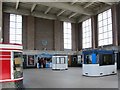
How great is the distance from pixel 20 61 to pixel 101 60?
8576mm

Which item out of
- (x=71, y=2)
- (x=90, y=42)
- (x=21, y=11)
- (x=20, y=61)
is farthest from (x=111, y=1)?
(x=20, y=61)

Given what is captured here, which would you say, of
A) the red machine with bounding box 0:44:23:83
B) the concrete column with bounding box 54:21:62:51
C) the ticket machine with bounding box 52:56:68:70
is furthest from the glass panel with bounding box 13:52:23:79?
the concrete column with bounding box 54:21:62:51

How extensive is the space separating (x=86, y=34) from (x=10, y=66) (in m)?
27.0

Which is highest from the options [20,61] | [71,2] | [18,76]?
[71,2]

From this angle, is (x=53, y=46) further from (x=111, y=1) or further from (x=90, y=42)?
(x=111, y=1)

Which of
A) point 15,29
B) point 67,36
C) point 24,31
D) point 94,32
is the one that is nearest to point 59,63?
point 94,32

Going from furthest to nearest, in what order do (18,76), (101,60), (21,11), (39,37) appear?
(39,37) → (21,11) → (101,60) → (18,76)

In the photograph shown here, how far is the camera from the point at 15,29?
31766mm

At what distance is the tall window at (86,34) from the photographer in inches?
1337

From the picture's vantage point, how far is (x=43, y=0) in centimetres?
2447

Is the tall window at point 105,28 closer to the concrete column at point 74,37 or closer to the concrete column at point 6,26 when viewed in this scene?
the concrete column at point 74,37

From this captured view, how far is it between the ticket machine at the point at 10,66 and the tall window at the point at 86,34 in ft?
83.1

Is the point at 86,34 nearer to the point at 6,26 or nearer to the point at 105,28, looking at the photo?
the point at 105,28

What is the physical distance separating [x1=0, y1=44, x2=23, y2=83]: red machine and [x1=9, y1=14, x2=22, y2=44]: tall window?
2248 centimetres
